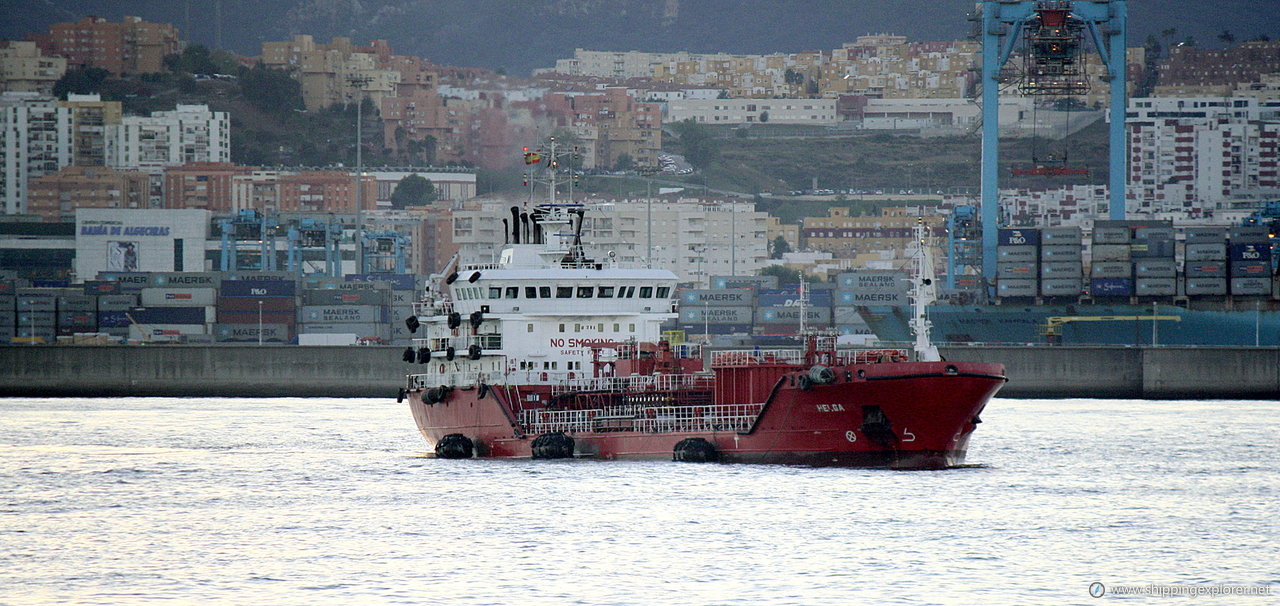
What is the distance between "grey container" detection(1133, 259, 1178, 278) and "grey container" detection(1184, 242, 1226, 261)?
1.00 meters

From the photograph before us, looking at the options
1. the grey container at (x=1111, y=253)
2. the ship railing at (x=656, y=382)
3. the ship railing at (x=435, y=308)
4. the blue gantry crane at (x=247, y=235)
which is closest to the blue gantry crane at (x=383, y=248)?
the blue gantry crane at (x=247, y=235)

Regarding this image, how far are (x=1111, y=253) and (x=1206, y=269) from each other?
488cm

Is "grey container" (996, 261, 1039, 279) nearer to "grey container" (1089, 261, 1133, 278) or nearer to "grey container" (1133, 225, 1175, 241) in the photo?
"grey container" (1089, 261, 1133, 278)

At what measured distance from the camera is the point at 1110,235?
96.2 meters

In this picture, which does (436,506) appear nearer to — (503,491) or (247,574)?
(503,491)

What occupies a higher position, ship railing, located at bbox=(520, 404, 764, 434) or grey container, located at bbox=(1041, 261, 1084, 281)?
grey container, located at bbox=(1041, 261, 1084, 281)

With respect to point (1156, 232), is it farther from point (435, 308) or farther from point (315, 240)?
point (315, 240)

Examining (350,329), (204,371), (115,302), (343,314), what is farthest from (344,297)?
(204,371)

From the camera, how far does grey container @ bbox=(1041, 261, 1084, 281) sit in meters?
96.9

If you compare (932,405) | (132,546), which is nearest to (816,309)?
(932,405)

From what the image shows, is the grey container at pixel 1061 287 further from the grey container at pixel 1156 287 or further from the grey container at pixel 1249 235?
the grey container at pixel 1249 235

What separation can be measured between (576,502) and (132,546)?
8.89 metres
